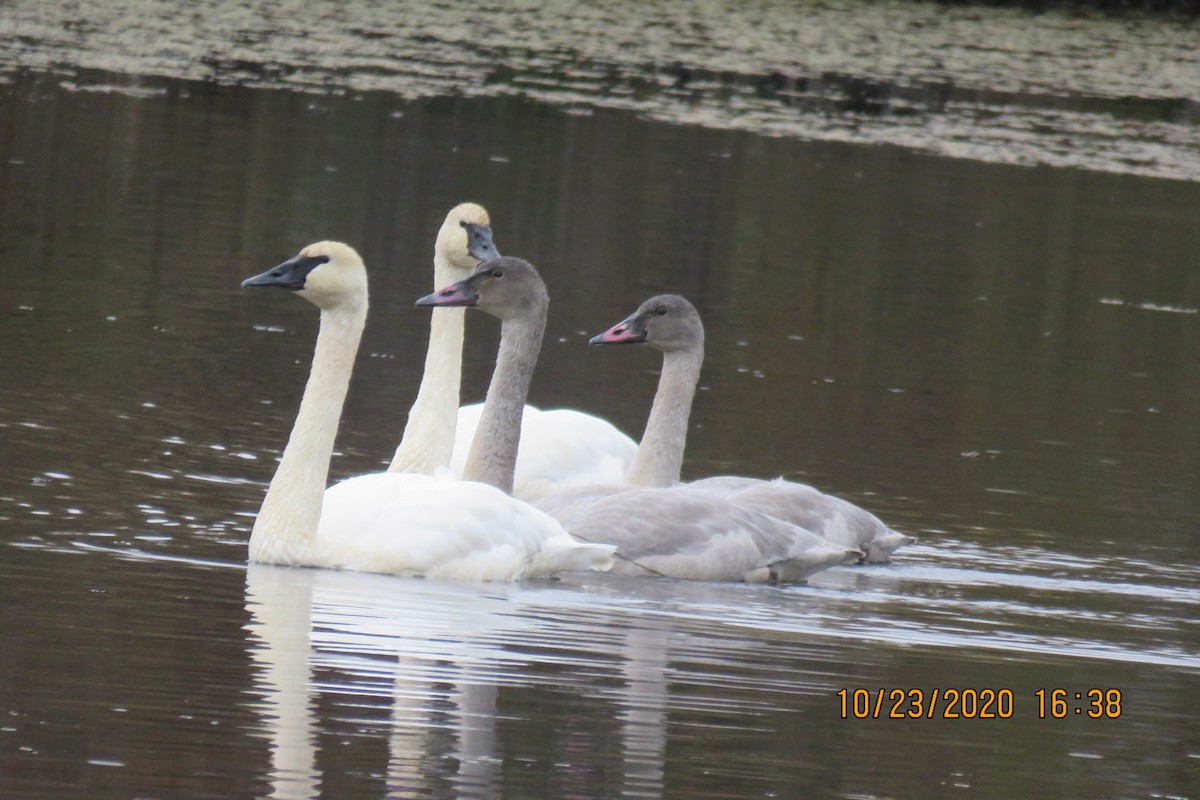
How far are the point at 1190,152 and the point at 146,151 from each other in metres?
14.0

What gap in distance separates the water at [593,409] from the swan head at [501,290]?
1.13 m

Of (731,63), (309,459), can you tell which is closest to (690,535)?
(309,459)

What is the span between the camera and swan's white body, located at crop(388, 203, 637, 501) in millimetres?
10930

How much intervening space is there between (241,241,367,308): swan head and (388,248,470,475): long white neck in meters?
1.37

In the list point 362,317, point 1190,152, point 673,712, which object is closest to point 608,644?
point 673,712

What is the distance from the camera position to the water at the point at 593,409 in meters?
6.69

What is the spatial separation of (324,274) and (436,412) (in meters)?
1.62

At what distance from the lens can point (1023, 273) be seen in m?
20.4

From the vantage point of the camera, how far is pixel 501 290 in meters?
10.8

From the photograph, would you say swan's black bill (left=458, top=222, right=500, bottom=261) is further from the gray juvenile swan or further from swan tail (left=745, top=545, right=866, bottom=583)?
swan tail (left=745, top=545, right=866, bottom=583)

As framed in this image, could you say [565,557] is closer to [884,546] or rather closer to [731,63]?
[884,546]
